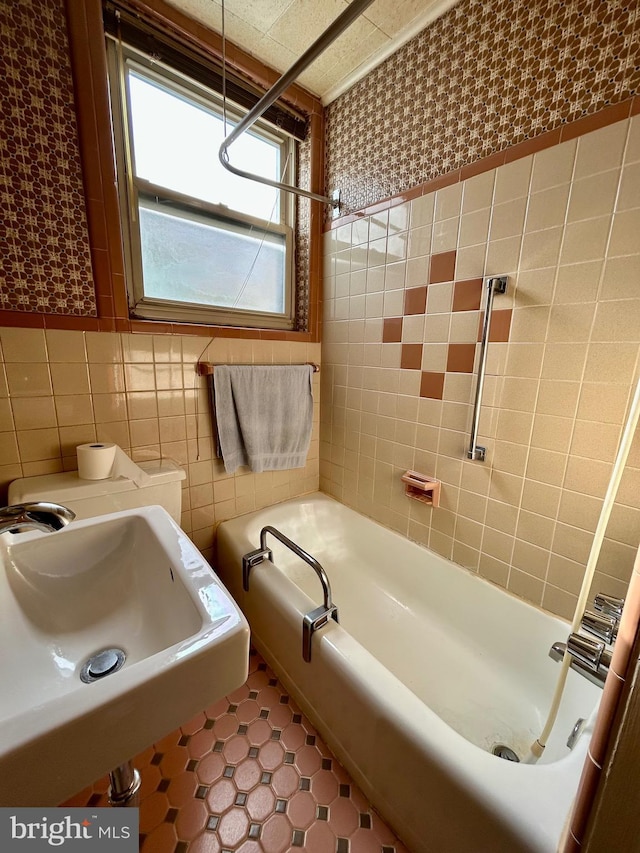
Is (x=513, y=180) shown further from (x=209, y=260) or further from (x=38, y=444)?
(x=38, y=444)

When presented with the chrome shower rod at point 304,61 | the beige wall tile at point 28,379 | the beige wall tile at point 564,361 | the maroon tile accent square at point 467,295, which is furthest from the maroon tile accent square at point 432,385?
the beige wall tile at point 28,379

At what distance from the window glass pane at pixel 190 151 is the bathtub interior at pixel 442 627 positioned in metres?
1.55

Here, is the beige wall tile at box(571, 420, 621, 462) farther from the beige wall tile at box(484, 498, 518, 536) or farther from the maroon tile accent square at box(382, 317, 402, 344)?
the maroon tile accent square at box(382, 317, 402, 344)

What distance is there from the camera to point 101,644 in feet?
2.35

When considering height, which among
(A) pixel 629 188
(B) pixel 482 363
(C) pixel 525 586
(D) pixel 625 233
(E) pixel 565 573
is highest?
(A) pixel 629 188

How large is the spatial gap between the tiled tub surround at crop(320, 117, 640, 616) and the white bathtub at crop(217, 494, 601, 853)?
0.18 meters

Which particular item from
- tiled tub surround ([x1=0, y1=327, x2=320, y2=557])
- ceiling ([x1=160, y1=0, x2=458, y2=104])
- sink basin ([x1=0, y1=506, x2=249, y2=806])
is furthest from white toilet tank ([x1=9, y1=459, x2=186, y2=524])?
ceiling ([x1=160, y1=0, x2=458, y2=104])

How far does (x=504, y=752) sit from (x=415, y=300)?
5.16ft

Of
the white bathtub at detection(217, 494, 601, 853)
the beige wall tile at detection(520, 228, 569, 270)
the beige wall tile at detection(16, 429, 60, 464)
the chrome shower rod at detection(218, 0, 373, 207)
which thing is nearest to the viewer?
the white bathtub at detection(217, 494, 601, 853)

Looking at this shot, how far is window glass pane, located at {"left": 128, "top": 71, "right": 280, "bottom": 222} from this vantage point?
1.31m

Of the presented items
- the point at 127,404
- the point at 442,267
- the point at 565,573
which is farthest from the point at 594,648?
the point at 127,404

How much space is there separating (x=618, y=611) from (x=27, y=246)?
6.46 feet

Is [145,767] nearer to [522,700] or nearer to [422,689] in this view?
[422,689]

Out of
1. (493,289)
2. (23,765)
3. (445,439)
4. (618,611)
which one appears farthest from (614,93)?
(23,765)
